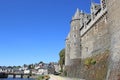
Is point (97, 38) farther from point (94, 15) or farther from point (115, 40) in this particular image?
point (115, 40)

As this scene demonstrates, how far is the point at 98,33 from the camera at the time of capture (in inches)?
1213

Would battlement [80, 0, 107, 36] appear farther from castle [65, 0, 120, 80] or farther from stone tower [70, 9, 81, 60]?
stone tower [70, 9, 81, 60]

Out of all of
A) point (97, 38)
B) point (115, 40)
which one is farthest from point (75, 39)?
point (115, 40)

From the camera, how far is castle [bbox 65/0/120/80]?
19.4 metres

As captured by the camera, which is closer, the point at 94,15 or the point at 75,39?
the point at 94,15

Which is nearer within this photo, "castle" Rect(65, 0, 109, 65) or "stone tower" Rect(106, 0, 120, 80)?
"stone tower" Rect(106, 0, 120, 80)

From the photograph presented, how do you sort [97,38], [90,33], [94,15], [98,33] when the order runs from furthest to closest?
[90,33]
[94,15]
[97,38]
[98,33]

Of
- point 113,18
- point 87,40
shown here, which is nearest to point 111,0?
point 113,18

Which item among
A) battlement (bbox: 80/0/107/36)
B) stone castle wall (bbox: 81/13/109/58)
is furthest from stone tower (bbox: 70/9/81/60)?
stone castle wall (bbox: 81/13/109/58)

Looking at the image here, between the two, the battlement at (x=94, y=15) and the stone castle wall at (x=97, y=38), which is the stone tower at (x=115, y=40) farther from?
the battlement at (x=94, y=15)

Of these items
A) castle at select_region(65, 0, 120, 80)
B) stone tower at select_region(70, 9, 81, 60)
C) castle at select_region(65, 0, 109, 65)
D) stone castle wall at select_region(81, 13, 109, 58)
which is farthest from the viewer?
stone tower at select_region(70, 9, 81, 60)

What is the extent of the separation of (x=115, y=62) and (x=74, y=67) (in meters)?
23.8

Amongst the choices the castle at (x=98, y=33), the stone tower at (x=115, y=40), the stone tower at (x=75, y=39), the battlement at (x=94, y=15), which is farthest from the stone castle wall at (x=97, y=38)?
the stone tower at (x=115, y=40)

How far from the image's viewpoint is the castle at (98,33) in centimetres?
1936
